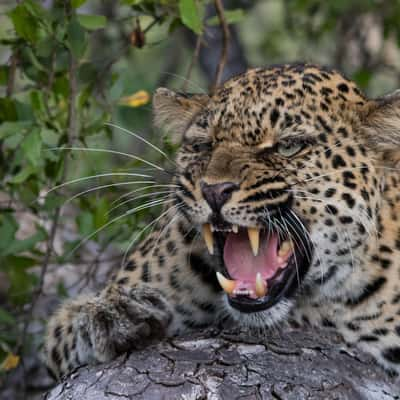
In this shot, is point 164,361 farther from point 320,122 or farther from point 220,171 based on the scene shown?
point 320,122

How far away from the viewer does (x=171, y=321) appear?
546 centimetres

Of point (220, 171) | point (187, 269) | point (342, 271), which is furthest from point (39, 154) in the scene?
point (342, 271)

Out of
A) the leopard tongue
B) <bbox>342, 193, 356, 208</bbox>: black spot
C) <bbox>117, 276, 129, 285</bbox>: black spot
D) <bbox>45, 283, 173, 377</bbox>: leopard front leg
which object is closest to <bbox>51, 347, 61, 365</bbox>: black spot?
<bbox>45, 283, 173, 377</bbox>: leopard front leg

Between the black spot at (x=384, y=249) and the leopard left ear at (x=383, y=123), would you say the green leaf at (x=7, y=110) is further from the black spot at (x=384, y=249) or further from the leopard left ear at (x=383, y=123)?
the black spot at (x=384, y=249)

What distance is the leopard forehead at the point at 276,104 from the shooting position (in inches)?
202

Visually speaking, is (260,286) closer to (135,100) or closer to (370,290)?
(370,290)

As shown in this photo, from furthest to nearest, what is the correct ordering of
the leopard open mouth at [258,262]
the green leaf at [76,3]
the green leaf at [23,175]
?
1. the green leaf at [23,175]
2. the green leaf at [76,3]
3. the leopard open mouth at [258,262]

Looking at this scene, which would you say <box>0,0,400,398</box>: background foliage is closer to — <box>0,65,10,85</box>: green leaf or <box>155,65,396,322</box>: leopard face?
<box>0,65,10,85</box>: green leaf

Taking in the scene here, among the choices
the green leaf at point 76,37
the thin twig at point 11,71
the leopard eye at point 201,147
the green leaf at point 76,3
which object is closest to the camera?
the leopard eye at point 201,147

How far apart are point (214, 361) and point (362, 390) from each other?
762mm

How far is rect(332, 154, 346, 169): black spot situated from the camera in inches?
204

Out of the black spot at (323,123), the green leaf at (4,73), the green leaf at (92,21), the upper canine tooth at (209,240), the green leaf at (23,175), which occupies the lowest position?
the upper canine tooth at (209,240)

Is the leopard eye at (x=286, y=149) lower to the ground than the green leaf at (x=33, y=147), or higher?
lower

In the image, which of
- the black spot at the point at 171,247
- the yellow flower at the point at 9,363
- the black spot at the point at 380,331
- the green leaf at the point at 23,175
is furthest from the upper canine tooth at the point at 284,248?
the yellow flower at the point at 9,363
